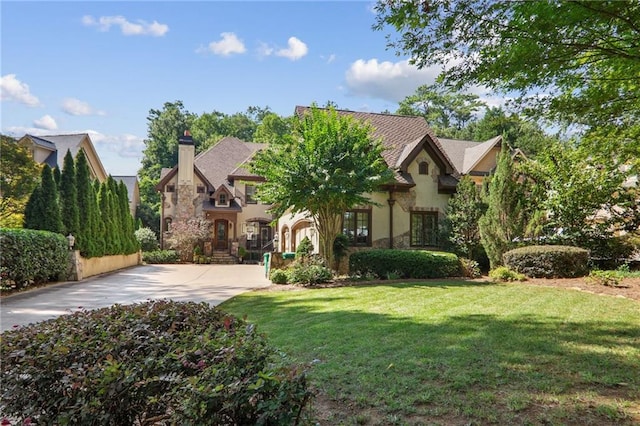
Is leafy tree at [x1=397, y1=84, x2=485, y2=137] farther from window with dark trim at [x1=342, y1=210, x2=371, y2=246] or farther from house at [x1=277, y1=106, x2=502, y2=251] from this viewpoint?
window with dark trim at [x1=342, y1=210, x2=371, y2=246]

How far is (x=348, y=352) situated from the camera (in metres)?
5.07

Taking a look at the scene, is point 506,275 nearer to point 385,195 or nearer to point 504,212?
point 504,212

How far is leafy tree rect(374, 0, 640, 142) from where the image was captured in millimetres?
3910

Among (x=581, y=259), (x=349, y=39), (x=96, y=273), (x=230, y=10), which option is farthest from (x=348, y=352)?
(x=96, y=273)

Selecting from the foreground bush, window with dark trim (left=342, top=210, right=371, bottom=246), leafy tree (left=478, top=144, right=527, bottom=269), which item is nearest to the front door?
window with dark trim (left=342, top=210, right=371, bottom=246)

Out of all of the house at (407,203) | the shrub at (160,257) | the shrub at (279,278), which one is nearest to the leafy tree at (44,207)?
the shrub at (279,278)

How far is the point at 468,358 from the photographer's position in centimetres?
471

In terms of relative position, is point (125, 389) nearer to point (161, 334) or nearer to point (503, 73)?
point (161, 334)

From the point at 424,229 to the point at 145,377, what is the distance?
1653 centimetres

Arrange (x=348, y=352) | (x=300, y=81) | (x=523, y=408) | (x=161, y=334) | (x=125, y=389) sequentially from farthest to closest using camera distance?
(x=300, y=81), (x=348, y=352), (x=523, y=408), (x=161, y=334), (x=125, y=389)

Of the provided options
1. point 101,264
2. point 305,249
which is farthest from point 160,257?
point 305,249

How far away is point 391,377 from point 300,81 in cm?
916

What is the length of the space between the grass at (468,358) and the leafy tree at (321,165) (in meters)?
5.34

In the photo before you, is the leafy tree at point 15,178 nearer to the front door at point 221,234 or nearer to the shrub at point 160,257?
the shrub at point 160,257
